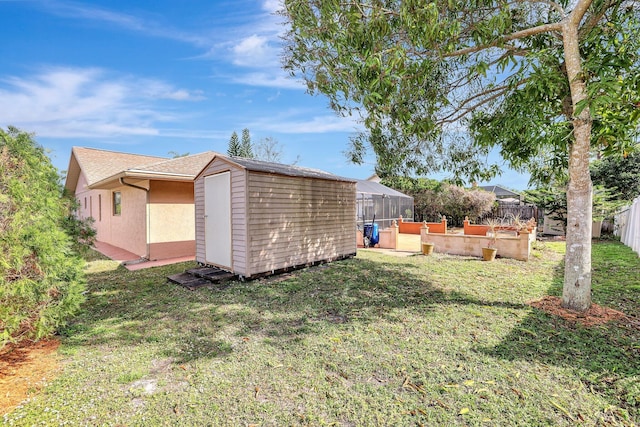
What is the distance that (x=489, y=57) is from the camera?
6078 mm

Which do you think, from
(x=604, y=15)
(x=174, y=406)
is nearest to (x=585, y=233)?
(x=604, y=15)

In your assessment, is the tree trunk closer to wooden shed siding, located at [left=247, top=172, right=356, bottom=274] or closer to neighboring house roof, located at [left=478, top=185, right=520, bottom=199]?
wooden shed siding, located at [left=247, top=172, right=356, bottom=274]

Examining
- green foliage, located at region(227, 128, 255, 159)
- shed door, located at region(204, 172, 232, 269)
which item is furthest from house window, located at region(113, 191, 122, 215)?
green foliage, located at region(227, 128, 255, 159)

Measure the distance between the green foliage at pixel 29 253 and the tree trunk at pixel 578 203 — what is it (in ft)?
21.8

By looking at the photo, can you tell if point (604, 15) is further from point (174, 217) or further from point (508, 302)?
point (174, 217)

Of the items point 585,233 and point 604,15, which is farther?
point 604,15

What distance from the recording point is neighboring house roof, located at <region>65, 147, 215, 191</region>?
8383 mm

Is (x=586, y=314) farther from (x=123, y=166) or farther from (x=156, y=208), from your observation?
(x=123, y=166)

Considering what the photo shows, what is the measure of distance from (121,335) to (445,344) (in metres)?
3.97

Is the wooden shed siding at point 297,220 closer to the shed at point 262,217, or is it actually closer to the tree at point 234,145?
the shed at point 262,217

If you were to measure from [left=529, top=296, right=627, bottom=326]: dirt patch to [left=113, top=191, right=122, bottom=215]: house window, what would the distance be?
13255mm

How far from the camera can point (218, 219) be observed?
696 cm

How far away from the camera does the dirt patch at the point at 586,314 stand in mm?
4055

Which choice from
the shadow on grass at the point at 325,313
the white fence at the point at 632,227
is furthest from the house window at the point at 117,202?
the white fence at the point at 632,227
